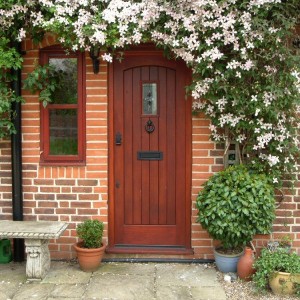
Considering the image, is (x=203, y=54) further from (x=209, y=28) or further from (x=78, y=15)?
(x=78, y=15)

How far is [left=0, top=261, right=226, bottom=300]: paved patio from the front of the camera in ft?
14.9

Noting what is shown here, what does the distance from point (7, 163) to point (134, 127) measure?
154 cm

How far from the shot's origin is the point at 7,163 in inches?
213

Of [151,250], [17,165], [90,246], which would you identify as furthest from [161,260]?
[17,165]

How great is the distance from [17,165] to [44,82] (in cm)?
99

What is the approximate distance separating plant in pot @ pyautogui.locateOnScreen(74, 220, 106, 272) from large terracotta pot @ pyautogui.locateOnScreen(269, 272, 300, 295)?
1.85 m

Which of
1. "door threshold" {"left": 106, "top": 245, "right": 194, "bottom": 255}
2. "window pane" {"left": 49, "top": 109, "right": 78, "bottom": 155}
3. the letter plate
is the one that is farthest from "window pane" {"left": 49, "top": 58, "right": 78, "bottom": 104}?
"door threshold" {"left": 106, "top": 245, "right": 194, "bottom": 255}

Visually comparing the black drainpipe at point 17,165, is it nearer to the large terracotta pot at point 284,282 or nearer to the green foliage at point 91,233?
the green foliage at point 91,233

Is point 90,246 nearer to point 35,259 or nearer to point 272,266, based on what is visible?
point 35,259

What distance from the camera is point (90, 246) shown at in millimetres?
5082

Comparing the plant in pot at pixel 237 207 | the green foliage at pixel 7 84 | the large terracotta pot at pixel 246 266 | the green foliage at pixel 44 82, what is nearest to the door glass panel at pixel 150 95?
the green foliage at pixel 44 82

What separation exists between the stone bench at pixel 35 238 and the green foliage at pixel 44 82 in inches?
52.3

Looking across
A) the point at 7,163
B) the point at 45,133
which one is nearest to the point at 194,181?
the point at 45,133

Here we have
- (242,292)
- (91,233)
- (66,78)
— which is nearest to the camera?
(242,292)
